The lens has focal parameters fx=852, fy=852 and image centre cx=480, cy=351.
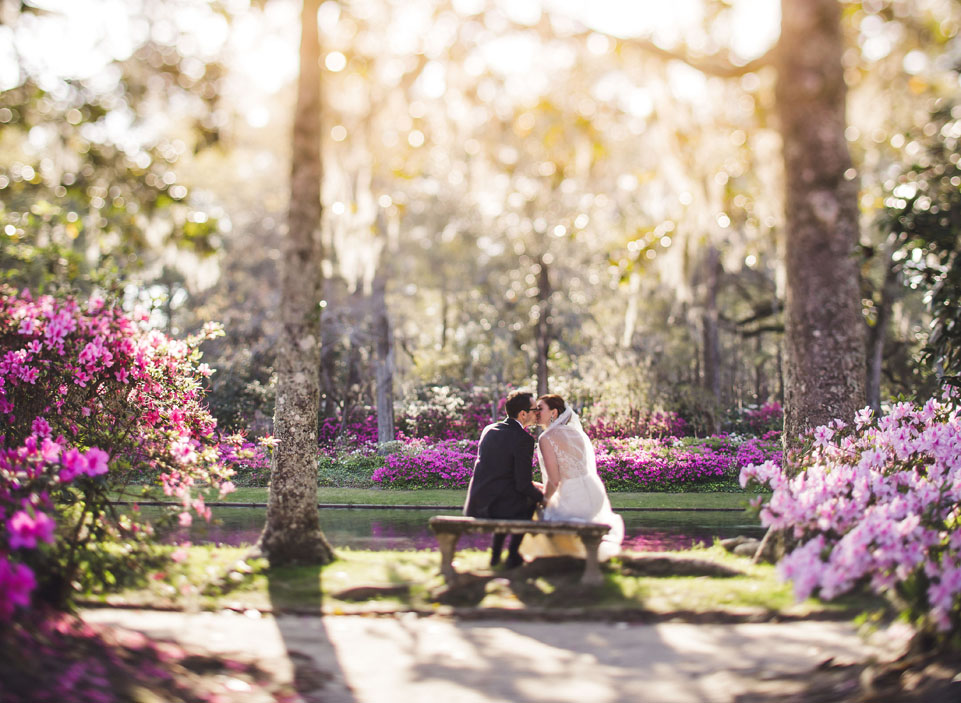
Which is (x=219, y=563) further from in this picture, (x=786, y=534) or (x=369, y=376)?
(x=369, y=376)

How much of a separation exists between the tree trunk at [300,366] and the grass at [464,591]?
1.22 feet

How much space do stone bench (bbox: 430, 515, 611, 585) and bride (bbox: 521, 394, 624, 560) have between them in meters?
0.93

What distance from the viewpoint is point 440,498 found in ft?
57.0

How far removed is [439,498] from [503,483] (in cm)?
920

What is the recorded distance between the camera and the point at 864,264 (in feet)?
33.8

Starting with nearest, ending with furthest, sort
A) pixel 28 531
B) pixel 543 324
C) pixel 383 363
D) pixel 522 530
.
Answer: pixel 28 531
pixel 522 530
pixel 543 324
pixel 383 363

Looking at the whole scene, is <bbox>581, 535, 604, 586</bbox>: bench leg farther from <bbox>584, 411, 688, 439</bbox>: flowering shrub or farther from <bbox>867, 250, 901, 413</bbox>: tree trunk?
<bbox>867, 250, 901, 413</bbox>: tree trunk

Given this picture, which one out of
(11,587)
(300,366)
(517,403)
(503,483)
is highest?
(300,366)

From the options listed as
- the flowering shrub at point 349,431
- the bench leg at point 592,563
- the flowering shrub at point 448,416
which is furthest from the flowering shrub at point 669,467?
the bench leg at point 592,563

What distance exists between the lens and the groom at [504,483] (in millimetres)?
8320

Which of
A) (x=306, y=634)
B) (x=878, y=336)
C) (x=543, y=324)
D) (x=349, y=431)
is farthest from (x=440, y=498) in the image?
(x=878, y=336)

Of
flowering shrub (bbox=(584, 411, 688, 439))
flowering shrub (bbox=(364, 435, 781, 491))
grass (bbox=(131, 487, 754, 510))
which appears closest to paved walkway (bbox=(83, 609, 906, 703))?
grass (bbox=(131, 487, 754, 510))

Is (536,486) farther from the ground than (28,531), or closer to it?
closer to it

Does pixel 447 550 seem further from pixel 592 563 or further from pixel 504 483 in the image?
pixel 592 563
